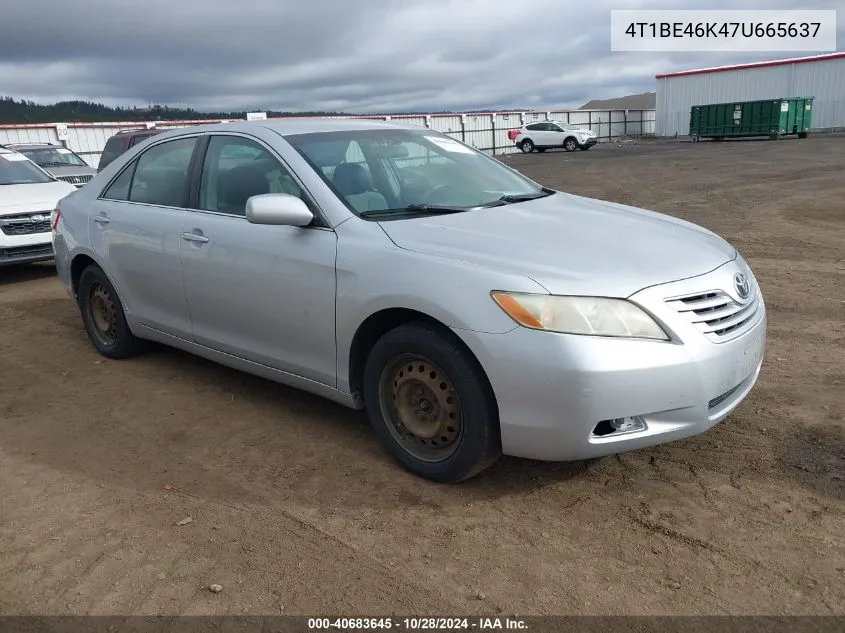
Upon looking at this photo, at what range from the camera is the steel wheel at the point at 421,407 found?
3.15 m

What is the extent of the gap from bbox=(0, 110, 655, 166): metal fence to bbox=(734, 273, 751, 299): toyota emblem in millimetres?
11390

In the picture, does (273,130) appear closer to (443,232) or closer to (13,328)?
(443,232)

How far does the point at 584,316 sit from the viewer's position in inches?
110

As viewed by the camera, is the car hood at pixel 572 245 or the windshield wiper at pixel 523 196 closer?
the car hood at pixel 572 245

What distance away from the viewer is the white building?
40531 mm

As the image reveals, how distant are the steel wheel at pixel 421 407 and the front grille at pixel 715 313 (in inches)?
41.1

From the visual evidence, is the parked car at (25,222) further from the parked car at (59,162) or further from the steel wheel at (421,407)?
the steel wheel at (421,407)

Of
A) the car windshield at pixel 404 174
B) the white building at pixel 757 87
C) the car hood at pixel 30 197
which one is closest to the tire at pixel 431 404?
the car windshield at pixel 404 174

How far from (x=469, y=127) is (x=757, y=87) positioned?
19.6 metres

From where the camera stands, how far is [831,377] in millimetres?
4395

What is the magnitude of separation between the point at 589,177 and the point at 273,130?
17545mm

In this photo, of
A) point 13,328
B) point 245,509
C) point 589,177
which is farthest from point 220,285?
point 589,177

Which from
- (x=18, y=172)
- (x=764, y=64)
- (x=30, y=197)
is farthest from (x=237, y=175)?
(x=764, y=64)

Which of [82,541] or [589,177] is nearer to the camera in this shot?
[82,541]
